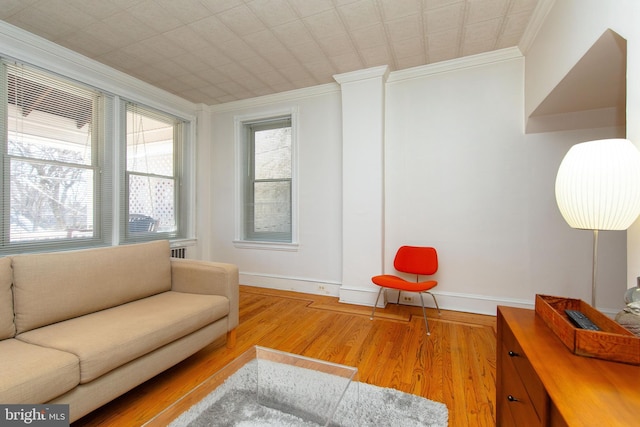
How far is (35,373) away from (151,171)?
9.76 ft

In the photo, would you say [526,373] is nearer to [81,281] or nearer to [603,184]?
[603,184]

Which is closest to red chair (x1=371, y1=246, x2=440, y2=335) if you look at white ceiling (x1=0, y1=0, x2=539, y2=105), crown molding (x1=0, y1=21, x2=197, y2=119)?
white ceiling (x1=0, y1=0, x2=539, y2=105)

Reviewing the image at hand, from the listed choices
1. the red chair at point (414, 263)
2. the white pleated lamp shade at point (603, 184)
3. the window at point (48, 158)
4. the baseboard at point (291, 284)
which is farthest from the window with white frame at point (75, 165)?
the white pleated lamp shade at point (603, 184)

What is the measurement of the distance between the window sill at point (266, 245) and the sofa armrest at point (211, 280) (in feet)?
5.04

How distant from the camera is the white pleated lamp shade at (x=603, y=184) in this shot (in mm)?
995

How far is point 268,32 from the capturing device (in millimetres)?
2531

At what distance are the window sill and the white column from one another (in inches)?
32.0

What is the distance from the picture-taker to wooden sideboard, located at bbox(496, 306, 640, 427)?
0.61 m

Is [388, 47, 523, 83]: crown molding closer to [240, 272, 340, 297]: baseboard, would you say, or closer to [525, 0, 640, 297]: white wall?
[525, 0, 640, 297]: white wall

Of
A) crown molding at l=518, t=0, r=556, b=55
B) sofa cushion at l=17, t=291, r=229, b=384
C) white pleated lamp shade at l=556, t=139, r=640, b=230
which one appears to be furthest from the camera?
crown molding at l=518, t=0, r=556, b=55

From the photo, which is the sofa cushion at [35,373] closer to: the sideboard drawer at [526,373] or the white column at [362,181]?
the sideboard drawer at [526,373]

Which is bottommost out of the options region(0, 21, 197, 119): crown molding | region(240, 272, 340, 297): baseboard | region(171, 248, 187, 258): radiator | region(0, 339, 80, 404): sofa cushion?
region(240, 272, 340, 297): baseboard

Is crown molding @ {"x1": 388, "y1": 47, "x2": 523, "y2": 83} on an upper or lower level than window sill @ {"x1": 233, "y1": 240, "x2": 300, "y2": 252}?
upper

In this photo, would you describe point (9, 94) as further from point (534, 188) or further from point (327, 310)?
point (534, 188)
